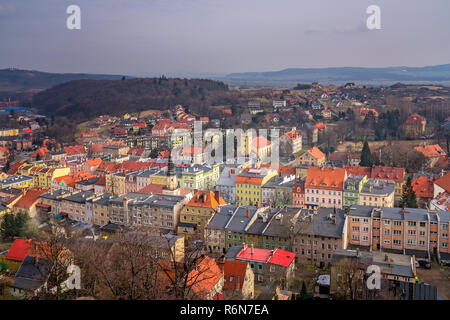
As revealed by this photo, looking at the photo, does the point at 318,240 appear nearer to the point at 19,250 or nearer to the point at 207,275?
the point at 207,275

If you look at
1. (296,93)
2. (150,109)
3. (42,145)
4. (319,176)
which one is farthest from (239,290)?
(296,93)

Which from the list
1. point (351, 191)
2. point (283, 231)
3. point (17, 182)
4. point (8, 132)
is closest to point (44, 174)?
point (17, 182)

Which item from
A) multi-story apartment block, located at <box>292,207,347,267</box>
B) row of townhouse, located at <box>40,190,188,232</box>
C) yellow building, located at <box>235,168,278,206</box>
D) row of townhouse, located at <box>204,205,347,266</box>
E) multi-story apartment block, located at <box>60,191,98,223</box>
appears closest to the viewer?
multi-story apartment block, located at <box>292,207,347,267</box>

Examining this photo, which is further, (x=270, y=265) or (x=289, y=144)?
(x=289, y=144)

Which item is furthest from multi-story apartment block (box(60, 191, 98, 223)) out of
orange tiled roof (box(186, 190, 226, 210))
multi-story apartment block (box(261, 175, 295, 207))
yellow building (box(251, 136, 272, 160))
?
yellow building (box(251, 136, 272, 160))

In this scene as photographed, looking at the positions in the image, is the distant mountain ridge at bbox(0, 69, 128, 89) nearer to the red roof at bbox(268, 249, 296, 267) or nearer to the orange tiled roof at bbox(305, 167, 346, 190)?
the orange tiled roof at bbox(305, 167, 346, 190)

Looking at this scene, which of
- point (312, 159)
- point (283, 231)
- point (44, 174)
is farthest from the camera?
point (312, 159)

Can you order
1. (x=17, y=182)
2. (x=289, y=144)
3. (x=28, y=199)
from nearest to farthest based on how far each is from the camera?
(x=28, y=199), (x=17, y=182), (x=289, y=144)
